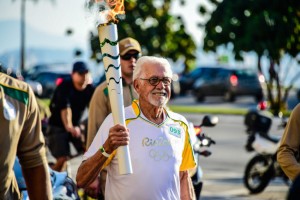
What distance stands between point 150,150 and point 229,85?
118 feet

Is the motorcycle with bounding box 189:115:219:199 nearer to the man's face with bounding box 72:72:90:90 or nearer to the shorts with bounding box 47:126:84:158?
the man's face with bounding box 72:72:90:90

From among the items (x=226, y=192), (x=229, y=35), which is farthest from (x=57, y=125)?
(x=229, y=35)

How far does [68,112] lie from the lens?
418 inches

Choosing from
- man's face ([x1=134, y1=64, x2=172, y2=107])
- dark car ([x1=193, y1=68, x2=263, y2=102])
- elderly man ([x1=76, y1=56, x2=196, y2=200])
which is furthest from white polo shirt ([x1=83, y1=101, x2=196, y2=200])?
dark car ([x1=193, y1=68, x2=263, y2=102])

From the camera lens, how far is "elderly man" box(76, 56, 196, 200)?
5094 mm

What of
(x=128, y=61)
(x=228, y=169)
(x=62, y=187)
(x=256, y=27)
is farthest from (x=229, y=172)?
(x=256, y=27)

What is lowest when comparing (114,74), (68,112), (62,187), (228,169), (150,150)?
(228,169)

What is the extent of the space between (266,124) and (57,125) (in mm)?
3630

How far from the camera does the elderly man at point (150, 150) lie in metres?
5.09

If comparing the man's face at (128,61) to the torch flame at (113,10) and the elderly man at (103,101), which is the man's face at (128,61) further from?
the torch flame at (113,10)

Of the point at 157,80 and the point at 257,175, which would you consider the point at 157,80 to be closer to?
the point at 157,80

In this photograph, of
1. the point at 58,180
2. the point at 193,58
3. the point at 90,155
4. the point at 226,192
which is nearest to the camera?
the point at 90,155

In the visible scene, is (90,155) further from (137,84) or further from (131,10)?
(131,10)

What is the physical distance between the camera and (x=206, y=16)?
103 ft
